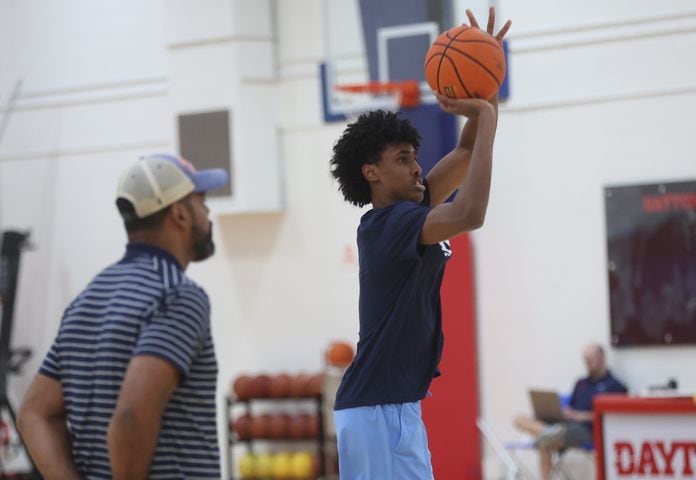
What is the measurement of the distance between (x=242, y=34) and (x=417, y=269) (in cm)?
755

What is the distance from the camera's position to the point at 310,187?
10367 mm

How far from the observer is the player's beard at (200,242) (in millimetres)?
2777

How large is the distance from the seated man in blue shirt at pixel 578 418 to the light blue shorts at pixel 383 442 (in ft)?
18.9

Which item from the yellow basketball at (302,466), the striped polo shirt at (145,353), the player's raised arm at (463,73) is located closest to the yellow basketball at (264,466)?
the yellow basketball at (302,466)

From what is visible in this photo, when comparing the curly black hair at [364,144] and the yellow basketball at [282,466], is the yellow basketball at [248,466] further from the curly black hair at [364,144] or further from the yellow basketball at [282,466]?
the curly black hair at [364,144]

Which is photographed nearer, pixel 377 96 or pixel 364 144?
pixel 364 144

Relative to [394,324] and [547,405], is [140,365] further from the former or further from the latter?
[547,405]

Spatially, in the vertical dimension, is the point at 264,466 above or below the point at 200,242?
below

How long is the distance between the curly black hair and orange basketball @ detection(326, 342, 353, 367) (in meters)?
6.39

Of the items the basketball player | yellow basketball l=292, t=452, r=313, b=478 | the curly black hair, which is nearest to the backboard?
yellow basketball l=292, t=452, r=313, b=478

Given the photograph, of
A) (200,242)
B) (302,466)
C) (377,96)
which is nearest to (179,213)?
(200,242)

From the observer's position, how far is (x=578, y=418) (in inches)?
342

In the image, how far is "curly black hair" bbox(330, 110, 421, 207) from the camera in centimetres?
322

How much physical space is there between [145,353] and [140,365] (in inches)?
1.1
